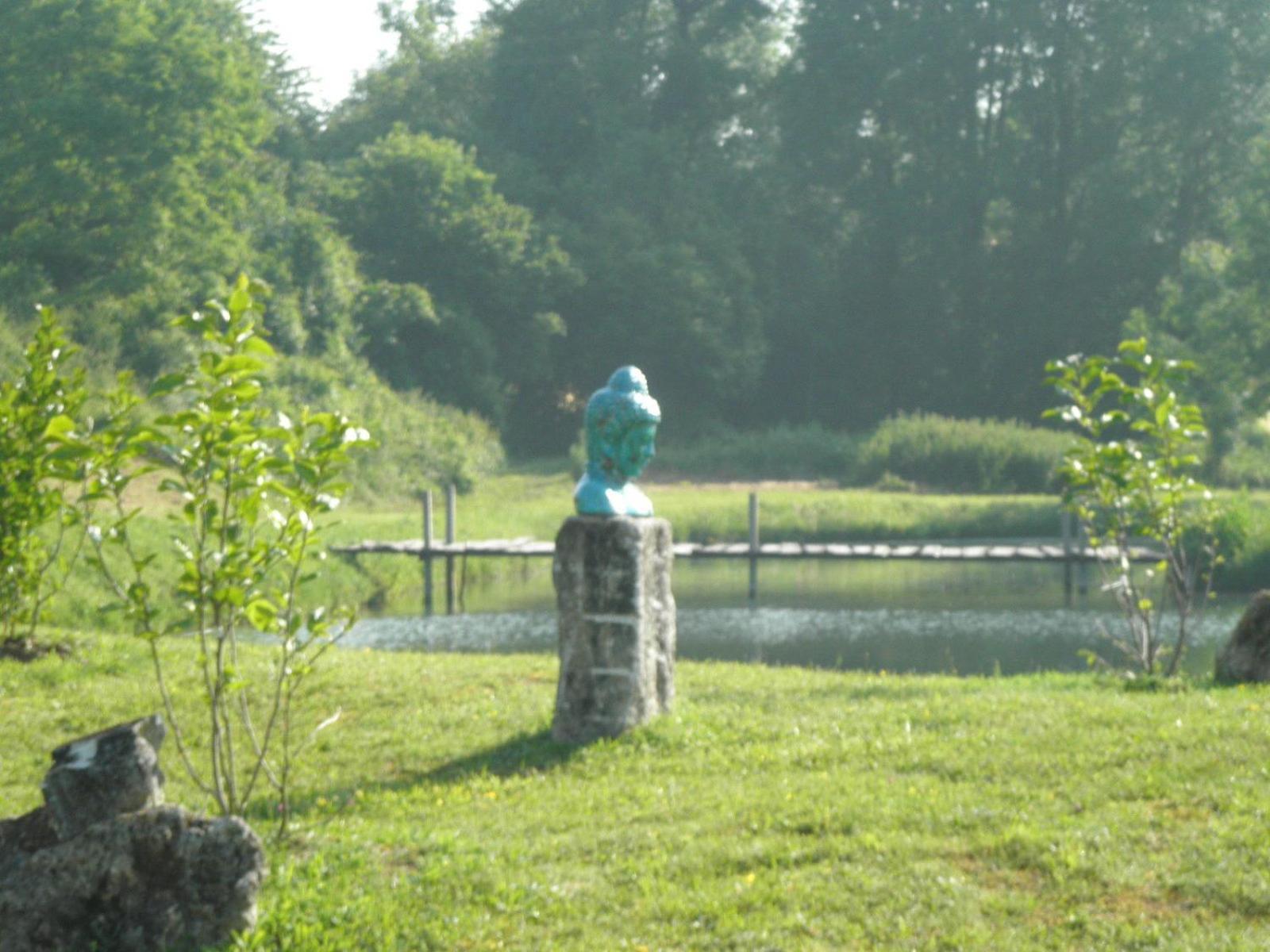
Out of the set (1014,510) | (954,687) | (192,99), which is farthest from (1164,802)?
(192,99)

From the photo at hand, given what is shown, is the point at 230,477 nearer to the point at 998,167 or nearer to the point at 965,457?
the point at 965,457

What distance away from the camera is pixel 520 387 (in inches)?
2064

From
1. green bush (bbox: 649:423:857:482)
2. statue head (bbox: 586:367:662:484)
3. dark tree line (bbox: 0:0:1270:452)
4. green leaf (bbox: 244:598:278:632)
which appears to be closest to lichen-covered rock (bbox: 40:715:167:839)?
green leaf (bbox: 244:598:278:632)

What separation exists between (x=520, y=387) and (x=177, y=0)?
16.9 m

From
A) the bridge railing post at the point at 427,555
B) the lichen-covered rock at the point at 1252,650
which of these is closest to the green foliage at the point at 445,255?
the bridge railing post at the point at 427,555

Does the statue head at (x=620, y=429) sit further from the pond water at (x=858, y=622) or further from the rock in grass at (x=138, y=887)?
the pond water at (x=858, y=622)

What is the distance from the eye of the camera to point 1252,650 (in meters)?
12.0

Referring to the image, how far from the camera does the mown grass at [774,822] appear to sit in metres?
6.62

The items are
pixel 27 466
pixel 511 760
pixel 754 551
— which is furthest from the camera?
pixel 754 551

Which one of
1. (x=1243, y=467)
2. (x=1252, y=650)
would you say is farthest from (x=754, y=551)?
(x=1243, y=467)

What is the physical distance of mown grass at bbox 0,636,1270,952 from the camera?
6617 millimetres

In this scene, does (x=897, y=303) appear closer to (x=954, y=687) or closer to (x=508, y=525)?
(x=508, y=525)

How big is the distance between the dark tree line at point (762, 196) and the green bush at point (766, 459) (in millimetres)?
5443

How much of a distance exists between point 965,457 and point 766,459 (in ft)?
25.1
